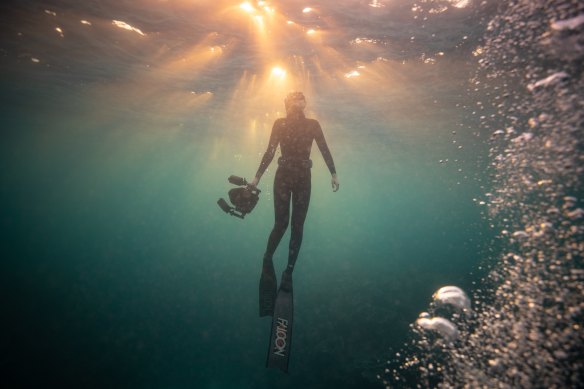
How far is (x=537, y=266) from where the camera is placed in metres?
6.95

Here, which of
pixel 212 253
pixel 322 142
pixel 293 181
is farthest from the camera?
pixel 212 253

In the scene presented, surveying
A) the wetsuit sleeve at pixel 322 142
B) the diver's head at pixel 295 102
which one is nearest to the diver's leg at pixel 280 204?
the wetsuit sleeve at pixel 322 142

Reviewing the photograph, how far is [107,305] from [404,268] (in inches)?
696

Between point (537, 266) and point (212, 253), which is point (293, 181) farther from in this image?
point (212, 253)

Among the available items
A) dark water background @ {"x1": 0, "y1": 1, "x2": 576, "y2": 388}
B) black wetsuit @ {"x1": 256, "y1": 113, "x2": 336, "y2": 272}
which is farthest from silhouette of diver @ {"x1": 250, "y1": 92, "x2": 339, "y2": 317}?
dark water background @ {"x1": 0, "y1": 1, "x2": 576, "y2": 388}

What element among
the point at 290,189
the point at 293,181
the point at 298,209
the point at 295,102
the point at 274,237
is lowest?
the point at 274,237

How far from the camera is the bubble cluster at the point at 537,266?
500 centimetres

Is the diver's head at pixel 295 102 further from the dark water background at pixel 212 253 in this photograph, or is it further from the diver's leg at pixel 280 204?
the dark water background at pixel 212 253

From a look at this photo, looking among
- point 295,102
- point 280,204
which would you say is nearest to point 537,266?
point 280,204

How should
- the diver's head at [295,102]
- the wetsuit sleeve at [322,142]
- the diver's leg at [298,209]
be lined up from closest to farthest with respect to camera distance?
the diver's leg at [298,209] → the diver's head at [295,102] → the wetsuit sleeve at [322,142]

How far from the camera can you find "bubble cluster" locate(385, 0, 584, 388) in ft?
16.4

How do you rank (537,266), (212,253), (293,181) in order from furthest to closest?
1. (212,253)
2. (537,266)
3. (293,181)

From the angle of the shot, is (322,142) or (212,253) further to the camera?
(212,253)

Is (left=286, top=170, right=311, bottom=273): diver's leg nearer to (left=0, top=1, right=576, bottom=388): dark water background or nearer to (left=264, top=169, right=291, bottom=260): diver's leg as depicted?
(left=264, top=169, right=291, bottom=260): diver's leg
